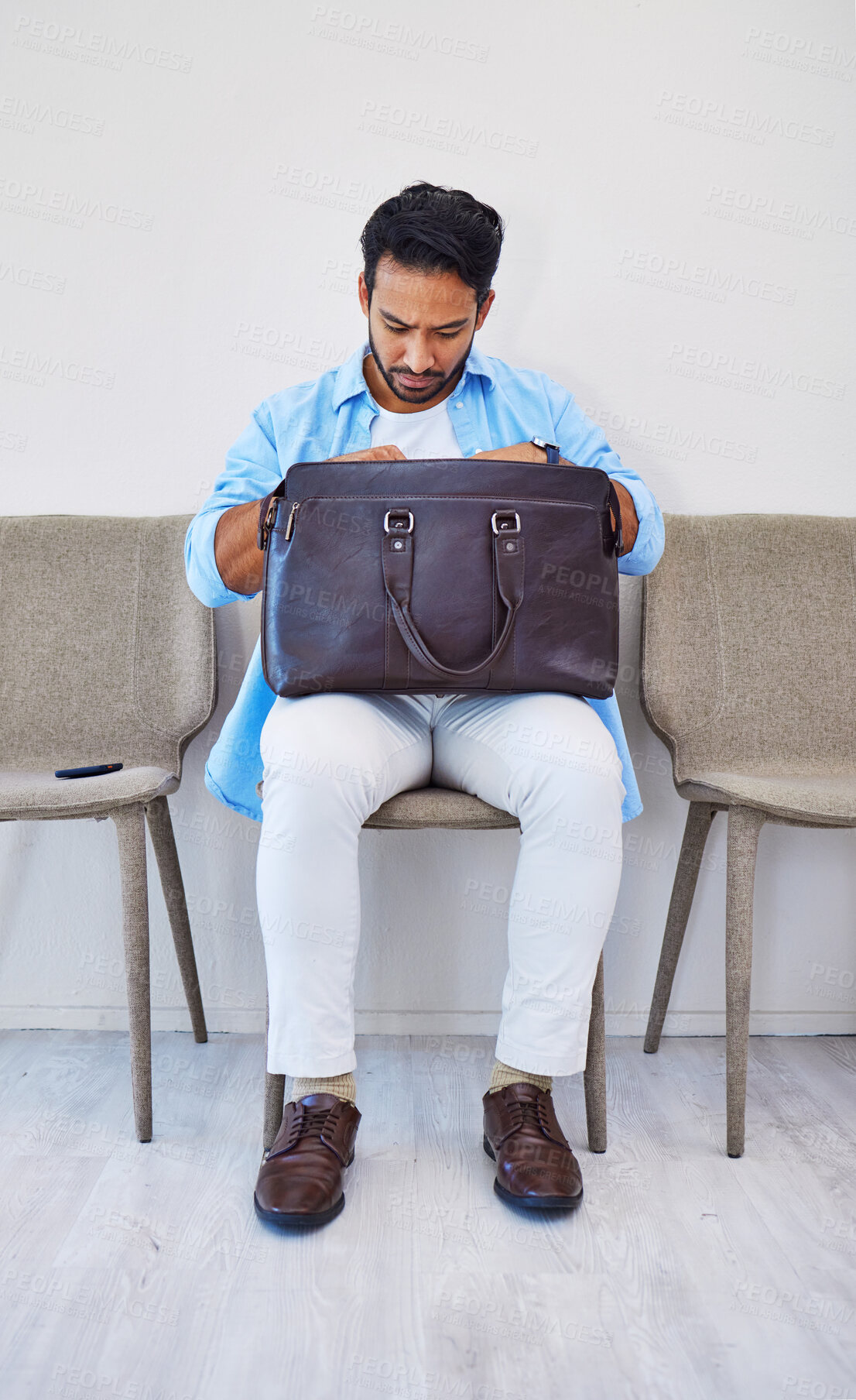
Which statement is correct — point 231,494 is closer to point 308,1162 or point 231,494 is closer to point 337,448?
point 337,448

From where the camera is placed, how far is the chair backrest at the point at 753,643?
142 cm

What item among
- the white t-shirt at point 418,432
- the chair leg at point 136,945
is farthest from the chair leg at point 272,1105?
the white t-shirt at point 418,432

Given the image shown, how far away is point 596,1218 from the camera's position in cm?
101

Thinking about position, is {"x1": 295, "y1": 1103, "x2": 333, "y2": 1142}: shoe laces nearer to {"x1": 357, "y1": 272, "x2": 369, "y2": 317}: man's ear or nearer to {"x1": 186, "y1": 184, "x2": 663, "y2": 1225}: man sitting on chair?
{"x1": 186, "y1": 184, "x2": 663, "y2": 1225}: man sitting on chair

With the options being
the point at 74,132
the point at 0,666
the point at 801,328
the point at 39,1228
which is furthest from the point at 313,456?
the point at 39,1228

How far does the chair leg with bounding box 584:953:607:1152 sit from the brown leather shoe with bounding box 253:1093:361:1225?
0.95 ft

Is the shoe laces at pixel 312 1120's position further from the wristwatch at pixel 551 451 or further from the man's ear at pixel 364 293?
the man's ear at pixel 364 293

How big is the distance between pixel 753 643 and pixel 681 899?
0.40 m

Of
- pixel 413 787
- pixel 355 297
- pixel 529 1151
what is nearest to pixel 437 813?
pixel 413 787

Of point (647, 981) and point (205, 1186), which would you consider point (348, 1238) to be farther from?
point (647, 981)

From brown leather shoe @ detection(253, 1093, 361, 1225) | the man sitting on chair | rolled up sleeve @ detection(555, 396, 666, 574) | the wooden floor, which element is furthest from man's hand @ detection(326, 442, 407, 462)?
the wooden floor

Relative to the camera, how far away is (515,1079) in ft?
3.60

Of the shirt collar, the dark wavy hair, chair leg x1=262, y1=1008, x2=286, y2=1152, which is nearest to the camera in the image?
chair leg x1=262, y1=1008, x2=286, y2=1152

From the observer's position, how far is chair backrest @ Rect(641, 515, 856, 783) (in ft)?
4.66
